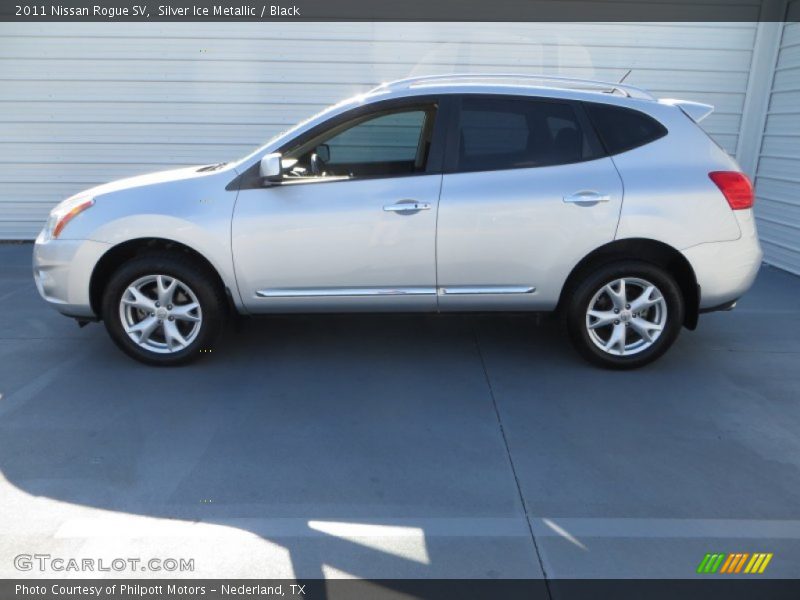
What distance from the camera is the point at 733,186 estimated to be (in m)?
3.81

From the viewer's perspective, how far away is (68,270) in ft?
13.0

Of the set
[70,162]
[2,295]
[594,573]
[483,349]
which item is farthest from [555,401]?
[70,162]

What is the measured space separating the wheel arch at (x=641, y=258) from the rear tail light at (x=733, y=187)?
1.43 ft

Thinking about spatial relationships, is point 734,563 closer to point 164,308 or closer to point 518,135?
point 518,135

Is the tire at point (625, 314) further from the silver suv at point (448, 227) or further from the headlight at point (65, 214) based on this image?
the headlight at point (65, 214)

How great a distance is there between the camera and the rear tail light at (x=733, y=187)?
381 centimetres

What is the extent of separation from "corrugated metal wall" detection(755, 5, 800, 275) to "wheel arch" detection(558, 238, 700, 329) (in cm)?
366

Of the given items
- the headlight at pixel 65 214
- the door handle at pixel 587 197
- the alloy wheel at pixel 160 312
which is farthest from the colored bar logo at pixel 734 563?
the headlight at pixel 65 214

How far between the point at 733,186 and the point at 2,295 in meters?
6.05

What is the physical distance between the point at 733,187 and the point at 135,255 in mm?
3801

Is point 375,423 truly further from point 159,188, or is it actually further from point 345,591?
point 159,188

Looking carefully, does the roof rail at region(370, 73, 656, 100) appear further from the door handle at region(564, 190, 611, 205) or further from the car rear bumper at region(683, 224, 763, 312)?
the car rear bumper at region(683, 224, 763, 312)
